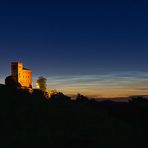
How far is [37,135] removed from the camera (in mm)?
61562

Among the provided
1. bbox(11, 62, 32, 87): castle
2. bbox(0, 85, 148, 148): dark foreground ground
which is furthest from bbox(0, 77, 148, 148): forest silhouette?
bbox(11, 62, 32, 87): castle

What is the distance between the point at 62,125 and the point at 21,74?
7864 cm

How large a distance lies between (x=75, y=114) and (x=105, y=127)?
858 centimetres

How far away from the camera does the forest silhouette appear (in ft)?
193

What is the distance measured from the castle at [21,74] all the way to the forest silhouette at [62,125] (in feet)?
171

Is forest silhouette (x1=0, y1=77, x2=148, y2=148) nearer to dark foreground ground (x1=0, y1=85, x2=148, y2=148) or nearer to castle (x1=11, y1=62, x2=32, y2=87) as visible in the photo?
dark foreground ground (x1=0, y1=85, x2=148, y2=148)

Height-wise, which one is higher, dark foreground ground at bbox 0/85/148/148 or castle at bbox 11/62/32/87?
castle at bbox 11/62/32/87

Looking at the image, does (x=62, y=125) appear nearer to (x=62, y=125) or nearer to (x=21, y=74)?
(x=62, y=125)

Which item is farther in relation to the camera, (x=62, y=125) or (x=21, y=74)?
(x=21, y=74)

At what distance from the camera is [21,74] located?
474 ft

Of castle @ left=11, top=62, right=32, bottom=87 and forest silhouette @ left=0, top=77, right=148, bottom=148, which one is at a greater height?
castle @ left=11, top=62, right=32, bottom=87

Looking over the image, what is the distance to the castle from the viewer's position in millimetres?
143000

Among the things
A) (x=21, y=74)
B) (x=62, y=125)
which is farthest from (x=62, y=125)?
(x=21, y=74)

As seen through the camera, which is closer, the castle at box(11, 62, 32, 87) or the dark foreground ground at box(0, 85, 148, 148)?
the dark foreground ground at box(0, 85, 148, 148)
